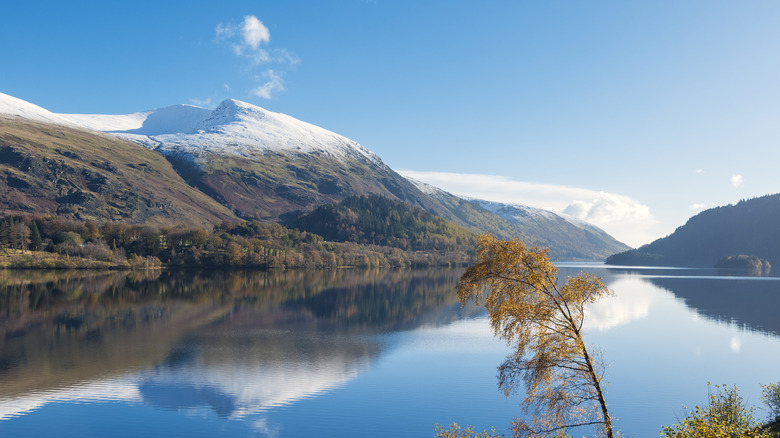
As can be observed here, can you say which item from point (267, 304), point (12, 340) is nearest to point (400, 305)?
point (267, 304)

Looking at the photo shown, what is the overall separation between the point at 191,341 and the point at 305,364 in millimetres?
20070

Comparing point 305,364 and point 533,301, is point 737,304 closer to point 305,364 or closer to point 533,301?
point 305,364

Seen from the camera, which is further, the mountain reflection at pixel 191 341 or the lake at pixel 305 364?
the mountain reflection at pixel 191 341

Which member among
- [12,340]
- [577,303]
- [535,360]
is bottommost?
[12,340]

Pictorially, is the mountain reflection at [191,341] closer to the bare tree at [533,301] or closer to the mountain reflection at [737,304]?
the bare tree at [533,301]

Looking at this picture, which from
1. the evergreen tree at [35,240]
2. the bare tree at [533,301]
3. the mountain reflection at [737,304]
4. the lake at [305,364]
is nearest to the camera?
the bare tree at [533,301]

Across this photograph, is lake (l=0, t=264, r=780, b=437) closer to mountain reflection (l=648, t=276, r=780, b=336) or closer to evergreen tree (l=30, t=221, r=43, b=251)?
mountain reflection (l=648, t=276, r=780, b=336)

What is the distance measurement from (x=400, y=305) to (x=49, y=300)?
70.0m

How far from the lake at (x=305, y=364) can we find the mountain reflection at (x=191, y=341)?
8.8 inches

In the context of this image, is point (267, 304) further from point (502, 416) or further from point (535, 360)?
point (535, 360)

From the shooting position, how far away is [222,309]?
298 feet

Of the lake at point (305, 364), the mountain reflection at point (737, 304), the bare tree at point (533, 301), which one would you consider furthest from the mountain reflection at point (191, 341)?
the mountain reflection at point (737, 304)

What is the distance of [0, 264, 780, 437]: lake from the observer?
34500 millimetres

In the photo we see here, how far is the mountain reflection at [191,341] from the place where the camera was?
40.0 m
